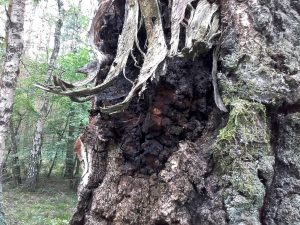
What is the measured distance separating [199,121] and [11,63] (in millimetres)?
5362

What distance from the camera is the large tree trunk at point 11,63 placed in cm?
648

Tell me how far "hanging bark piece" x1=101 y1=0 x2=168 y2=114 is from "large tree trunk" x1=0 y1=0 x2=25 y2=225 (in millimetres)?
4905

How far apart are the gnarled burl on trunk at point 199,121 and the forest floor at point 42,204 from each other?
6.98 meters

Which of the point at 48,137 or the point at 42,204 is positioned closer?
the point at 42,204

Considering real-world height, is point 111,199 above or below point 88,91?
below

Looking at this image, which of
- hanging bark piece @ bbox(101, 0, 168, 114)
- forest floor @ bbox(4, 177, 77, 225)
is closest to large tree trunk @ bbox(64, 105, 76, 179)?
forest floor @ bbox(4, 177, 77, 225)

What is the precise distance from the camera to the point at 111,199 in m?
1.98

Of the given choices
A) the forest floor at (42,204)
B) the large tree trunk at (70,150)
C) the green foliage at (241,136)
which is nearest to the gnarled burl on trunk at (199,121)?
the green foliage at (241,136)

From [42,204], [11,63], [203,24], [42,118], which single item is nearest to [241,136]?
[203,24]

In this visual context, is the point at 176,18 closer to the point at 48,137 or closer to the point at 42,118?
the point at 42,118

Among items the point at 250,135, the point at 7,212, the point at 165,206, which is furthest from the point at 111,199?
→ the point at 7,212

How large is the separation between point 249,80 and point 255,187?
21.6 inches

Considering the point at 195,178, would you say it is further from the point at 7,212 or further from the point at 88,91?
the point at 7,212

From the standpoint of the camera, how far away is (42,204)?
12.3 metres
